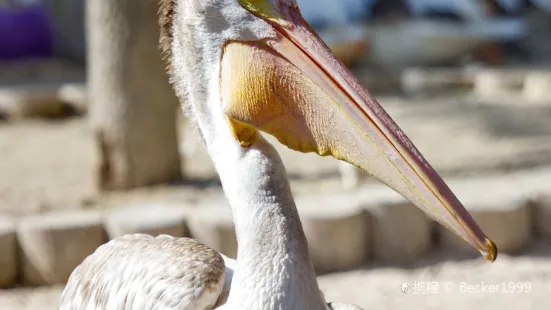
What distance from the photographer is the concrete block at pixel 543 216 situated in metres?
3.29

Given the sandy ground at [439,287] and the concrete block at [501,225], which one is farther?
the concrete block at [501,225]

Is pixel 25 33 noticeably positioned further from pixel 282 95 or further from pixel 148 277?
pixel 282 95

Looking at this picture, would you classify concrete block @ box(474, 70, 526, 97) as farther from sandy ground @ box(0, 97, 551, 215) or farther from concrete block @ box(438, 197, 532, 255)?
concrete block @ box(438, 197, 532, 255)

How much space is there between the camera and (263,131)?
1.70 m

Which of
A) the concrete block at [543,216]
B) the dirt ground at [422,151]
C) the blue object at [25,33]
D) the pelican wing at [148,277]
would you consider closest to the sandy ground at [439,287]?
the dirt ground at [422,151]

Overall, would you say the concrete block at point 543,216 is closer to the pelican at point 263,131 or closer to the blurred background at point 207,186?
the blurred background at point 207,186

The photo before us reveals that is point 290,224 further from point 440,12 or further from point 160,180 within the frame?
point 440,12

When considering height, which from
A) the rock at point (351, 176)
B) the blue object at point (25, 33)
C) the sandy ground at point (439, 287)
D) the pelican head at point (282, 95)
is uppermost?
the blue object at point (25, 33)

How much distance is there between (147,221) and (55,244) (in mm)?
359

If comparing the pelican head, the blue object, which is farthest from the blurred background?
the blue object

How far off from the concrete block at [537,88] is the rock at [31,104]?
3.76 metres

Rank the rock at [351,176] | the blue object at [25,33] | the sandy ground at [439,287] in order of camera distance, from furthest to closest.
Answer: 1. the blue object at [25,33]
2. the rock at [351,176]
3. the sandy ground at [439,287]

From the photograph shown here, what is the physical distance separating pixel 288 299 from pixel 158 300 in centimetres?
32

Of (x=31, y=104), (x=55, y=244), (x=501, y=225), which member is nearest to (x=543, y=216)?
(x=501, y=225)
